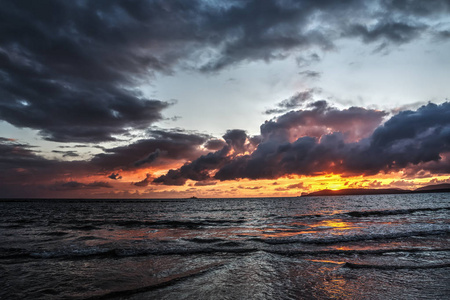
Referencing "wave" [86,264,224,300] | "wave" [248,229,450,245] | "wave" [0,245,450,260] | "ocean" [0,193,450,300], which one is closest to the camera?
"wave" [86,264,224,300]

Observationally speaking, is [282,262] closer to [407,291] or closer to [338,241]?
[407,291]

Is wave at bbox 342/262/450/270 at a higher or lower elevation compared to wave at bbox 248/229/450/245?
higher

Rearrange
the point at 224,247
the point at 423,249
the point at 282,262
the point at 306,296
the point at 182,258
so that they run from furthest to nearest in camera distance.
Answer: the point at 224,247
the point at 423,249
the point at 182,258
the point at 282,262
the point at 306,296

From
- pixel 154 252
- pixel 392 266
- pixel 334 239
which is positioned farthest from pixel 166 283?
pixel 334 239

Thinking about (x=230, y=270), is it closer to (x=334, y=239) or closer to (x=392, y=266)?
(x=392, y=266)

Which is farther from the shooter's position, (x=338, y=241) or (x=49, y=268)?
(x=338, y=241)

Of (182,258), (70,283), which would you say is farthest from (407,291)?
(70,283)

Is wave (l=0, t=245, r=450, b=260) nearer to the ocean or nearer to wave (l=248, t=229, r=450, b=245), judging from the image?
the ocean

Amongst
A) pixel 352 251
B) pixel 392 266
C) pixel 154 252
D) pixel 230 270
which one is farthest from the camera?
pixel 154 252

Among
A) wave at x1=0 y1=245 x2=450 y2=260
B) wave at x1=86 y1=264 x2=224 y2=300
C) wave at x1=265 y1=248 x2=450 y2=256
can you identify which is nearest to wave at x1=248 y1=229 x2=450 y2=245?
wave at x1=0 y1=245 x2=450 y2=260

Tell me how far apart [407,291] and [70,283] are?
35.9 feet

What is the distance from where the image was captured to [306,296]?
673cm

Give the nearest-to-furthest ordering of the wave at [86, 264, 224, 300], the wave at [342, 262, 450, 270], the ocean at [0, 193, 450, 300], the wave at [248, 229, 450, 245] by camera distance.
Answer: the wave at [86, 264, 224, 300], the ocean at [0, 193, 450, 300], the wave at [342, 262, 450, 270], the wave at [248, 229, 450, 245]

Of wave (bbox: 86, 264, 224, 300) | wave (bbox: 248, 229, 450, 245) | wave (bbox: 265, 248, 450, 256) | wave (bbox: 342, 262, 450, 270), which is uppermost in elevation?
wave (bbox: 86, 264, 224, 300)
